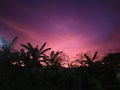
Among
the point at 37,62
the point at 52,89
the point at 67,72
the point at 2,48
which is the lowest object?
the point at 52,89

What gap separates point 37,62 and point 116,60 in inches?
567

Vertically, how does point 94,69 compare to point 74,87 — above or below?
above

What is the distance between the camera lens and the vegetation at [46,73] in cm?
3134

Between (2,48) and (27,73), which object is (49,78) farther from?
(2,48)

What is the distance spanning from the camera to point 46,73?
34656 millimetres

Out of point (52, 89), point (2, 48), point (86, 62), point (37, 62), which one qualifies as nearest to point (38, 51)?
point (37, 62)

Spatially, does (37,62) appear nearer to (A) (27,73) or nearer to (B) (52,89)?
(A) (27,73)

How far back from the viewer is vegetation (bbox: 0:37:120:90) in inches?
1234

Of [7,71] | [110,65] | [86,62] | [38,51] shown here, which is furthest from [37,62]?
[110,65]

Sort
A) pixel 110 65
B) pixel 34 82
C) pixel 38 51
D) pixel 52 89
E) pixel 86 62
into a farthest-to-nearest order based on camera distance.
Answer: pixel 38 51, pixel 86 62, pixel 110 65, pixel 34 82, pixel 52 89

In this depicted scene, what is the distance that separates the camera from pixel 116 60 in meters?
35.7

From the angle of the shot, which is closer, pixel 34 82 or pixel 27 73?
pixel 34 82

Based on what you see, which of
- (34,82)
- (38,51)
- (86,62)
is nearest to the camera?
(34,82)

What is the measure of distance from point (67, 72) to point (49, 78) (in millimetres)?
3051
